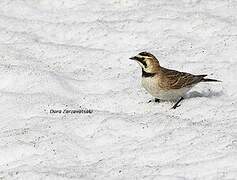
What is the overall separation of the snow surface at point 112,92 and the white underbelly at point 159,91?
200mm

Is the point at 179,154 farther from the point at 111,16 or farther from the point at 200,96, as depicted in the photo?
the point at 111,16

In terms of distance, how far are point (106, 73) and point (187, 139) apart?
3.20 meters

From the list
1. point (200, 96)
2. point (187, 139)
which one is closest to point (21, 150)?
point (187, 139)

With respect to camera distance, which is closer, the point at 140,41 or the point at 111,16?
the point at 140,41

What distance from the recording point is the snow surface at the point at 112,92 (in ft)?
24.2

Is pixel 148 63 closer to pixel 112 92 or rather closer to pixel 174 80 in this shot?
pixel 174 80

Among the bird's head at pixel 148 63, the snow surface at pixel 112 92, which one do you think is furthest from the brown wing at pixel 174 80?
the snow surface at pixel 112 92

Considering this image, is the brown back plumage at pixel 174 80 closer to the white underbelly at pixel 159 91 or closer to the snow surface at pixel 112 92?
the white underbelly at pixel 159 91

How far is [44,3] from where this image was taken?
13656 millimetres

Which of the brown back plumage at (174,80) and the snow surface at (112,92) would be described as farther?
the brown back plumage at (174,80)

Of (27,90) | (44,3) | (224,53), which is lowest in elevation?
(27,90)

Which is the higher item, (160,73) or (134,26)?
(134,26)

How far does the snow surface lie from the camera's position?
738 cm

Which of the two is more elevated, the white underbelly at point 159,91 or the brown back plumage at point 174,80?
the brown back plumage at point 174,80
